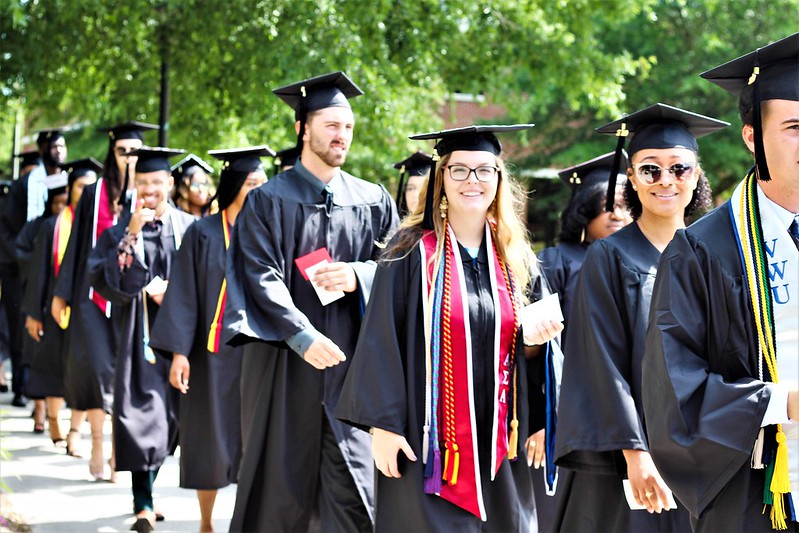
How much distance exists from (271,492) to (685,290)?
9.45 feet

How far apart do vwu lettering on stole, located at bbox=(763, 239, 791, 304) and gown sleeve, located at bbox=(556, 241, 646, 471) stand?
1.20 meters

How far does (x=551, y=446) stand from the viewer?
473 cm

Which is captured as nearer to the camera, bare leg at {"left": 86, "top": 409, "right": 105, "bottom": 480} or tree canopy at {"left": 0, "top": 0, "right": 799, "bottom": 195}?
bare leg at {"left": 86, "top": 409, "right": 105, "bottom": 480}

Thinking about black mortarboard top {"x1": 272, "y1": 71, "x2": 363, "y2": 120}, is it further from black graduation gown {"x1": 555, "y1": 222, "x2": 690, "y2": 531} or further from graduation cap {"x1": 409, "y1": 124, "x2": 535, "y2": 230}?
black graduation gown {"x1": 555, "y1": 222, "x2": 690, "y2": 531}

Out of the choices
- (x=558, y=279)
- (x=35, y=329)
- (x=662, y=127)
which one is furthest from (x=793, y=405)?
(x=35, y=329)

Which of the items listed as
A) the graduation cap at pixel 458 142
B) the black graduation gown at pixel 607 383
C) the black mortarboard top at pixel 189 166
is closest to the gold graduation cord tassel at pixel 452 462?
the black graduation gown at pixel 607 383

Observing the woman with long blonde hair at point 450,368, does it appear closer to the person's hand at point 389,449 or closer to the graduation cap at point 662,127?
the person's hand at point 389,449

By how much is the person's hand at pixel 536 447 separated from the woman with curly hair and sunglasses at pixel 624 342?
0.59ft

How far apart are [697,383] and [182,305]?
179 inches

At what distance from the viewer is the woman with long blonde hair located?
4.44 meters

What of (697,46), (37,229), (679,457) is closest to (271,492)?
(679,457)

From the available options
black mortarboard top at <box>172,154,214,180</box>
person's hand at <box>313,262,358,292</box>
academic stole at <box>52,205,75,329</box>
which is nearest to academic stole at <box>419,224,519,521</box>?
person's hand at <box>313,262,358,292</box>

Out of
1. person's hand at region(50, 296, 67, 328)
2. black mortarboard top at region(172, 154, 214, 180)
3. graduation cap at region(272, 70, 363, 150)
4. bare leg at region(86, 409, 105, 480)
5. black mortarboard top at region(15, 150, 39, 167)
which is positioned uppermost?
black mortarboard top at region(15, 150, 39, 167)

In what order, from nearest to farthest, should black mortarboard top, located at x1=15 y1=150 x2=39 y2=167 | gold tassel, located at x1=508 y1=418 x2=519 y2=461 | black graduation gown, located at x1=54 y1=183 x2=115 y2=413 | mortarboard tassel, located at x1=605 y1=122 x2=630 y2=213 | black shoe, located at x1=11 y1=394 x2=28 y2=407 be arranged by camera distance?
gold tassel, located at x1=508 y1=418 x2=519 y2=461
mortarboard tassel, located at x1=605 y1=122 x2=630 y2=213
black graduation gown, located at x1=54 y1=183 x2=115 y2=413
black mortarboard top, located at x1=15 y1=150 x2=39 y2=167
black shoe, located at x1=11 y1=394 x2=28 y2=407
